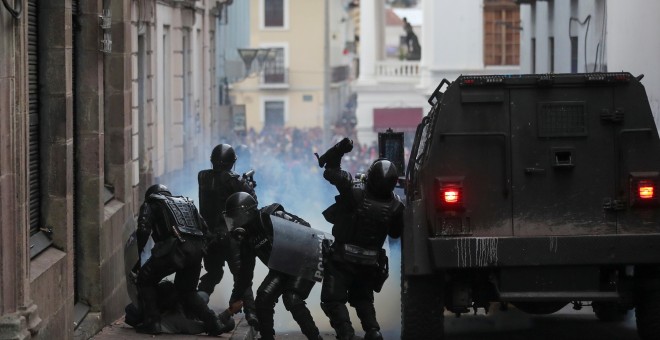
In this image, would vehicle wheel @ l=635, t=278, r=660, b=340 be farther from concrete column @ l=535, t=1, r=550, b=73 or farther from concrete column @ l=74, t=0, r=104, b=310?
concrete column @ l=535, t=1, r=550, b=73

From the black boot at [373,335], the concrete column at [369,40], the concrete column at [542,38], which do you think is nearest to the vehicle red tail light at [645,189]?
the black boot at [373,335]

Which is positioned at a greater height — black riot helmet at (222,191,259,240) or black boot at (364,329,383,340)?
black riot helmet at (222,191,259,240)

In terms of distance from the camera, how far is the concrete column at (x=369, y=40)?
184 feet

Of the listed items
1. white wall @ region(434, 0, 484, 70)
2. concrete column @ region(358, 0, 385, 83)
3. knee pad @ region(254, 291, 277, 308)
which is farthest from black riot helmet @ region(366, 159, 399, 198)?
concrete column @ region(358, 0, 385, 83)

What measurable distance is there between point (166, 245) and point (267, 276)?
110 cm

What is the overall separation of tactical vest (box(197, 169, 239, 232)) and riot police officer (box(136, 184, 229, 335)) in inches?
51.6

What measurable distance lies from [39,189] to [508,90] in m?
3.79

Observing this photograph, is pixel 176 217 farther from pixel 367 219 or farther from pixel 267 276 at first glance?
pixel 367 219

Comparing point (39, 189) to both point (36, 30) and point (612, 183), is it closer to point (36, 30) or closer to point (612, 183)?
point (36, 30)

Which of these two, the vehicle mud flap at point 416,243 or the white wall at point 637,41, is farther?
the white wall at point 637,41

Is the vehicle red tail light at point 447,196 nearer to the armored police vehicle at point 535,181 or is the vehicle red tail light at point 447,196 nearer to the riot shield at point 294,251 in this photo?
the armored police vehicle at point 535,181

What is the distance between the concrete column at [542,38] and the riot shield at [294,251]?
15906 mm

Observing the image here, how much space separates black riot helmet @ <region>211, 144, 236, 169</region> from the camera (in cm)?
1419

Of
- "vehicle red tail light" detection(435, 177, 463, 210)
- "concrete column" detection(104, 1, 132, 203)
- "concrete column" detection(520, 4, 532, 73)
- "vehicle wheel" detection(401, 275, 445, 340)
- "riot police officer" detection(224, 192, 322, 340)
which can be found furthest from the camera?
"concrete column" detection(520, 4, 532, 73)
